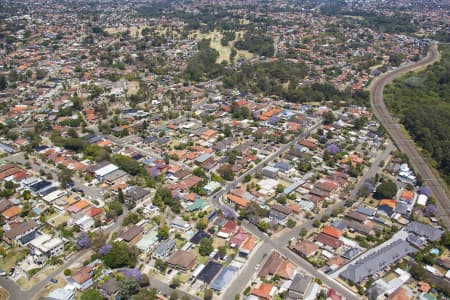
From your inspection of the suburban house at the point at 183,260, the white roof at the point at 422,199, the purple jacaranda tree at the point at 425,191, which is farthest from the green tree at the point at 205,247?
the purple jacaranda tree at the point at 425,191

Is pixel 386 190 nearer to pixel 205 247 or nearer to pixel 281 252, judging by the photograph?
pixel 281 252

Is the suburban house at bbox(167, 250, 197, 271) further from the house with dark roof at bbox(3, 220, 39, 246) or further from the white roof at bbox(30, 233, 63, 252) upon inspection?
the house with dark roof at bbox(3, 220, 39, 246)

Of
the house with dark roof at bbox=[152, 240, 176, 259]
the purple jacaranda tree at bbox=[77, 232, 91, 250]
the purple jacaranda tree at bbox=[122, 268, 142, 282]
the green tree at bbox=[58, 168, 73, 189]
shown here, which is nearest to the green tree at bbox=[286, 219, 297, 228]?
the house with dark roof at bbox=[152, 240, 176, 259]

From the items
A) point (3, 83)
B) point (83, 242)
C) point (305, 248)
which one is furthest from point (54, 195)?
point (3, 83)

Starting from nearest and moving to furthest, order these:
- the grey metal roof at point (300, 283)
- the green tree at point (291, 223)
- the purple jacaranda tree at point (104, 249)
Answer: the grey metal roof at point (300, 283)
the purple jacaranda tree at point (104, 249)
the green tree at point (291, 223)

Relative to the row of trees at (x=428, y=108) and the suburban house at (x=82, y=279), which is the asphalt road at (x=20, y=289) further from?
the row of trees at (x=428, y=108)

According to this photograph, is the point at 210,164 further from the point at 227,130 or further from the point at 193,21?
the point at 193,21

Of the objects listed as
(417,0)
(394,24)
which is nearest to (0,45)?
(394,24)
